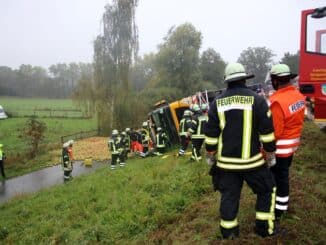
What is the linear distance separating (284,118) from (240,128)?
0.73 metres

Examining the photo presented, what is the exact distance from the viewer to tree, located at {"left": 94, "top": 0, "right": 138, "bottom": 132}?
3050cm

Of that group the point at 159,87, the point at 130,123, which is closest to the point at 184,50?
the point at 159,87

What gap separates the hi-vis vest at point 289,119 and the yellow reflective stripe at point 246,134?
599 millimetres

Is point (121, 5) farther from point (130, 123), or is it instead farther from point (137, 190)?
point (137, 190)

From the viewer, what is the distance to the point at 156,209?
697 cm

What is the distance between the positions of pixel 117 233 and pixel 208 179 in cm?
232

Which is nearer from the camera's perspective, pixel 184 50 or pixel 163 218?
pixel 163 218

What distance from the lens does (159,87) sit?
35625 mm

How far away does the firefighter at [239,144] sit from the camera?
13.1 feet

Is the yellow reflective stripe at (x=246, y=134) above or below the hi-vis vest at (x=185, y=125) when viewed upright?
above

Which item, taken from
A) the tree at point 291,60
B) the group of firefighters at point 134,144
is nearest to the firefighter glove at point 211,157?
the group of firefighters at point 134,144

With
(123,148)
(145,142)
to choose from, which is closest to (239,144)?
(123,148)

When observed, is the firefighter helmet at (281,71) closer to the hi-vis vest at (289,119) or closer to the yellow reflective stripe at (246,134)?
the hi-vis vest at (289,119)

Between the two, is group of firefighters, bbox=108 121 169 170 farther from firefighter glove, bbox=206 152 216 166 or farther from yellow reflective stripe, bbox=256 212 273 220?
yellow reflective stripe, bbox=256 212 273 220
